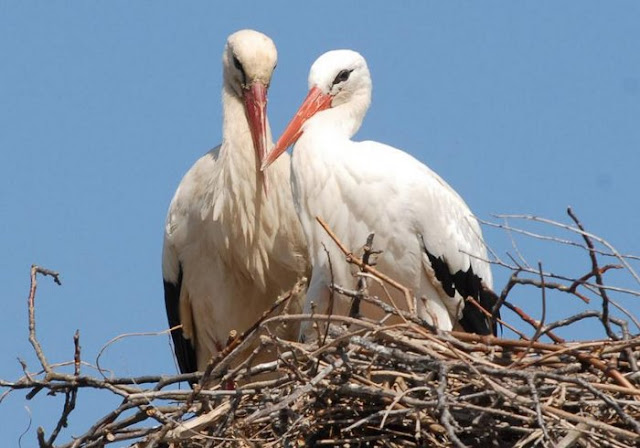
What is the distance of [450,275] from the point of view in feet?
27.0

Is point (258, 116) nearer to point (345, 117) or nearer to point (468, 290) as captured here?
point (345, 117)

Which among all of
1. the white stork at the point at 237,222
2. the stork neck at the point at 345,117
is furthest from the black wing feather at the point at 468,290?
the white stork at the point at 237,222

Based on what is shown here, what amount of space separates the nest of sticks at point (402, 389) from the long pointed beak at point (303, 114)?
1144 millimetres

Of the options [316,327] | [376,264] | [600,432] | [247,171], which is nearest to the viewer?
[600,432]

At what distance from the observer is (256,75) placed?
903 centimetres

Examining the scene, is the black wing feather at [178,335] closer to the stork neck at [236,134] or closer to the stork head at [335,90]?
the stork neck at [236,134]

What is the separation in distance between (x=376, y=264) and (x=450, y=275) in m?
0.49

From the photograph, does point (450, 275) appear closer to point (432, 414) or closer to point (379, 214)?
point (379, 214)

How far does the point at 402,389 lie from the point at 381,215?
1227 millimetres

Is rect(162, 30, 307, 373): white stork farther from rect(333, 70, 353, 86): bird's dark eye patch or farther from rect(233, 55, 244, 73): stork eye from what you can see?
rect(333, 70, 353, 86): bird's dark eye patch

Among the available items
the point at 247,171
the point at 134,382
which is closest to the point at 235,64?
the point at 247,171

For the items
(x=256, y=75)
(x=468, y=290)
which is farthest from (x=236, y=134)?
(x=468, y=290)

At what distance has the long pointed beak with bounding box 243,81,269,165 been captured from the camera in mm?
9031

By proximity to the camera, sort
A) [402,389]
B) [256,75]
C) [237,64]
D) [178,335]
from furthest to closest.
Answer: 1. [178,335]
2. [237,64]
3. [256,75]
4. [402,389]
